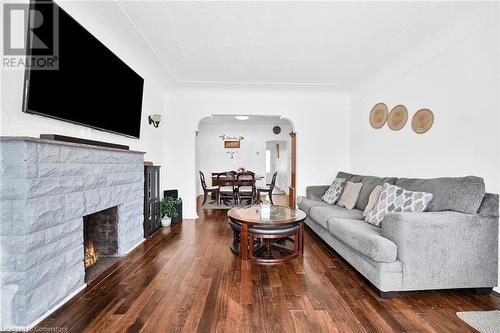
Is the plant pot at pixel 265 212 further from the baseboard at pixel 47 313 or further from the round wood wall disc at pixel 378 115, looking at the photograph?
the round wood wall disc at pixel 378 115

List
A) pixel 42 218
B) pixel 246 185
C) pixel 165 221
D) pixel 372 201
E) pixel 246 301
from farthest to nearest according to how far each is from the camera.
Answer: pixel 246 185
pixel 165 221
pixel 372 201
pixel 246 301
pixel 42 218

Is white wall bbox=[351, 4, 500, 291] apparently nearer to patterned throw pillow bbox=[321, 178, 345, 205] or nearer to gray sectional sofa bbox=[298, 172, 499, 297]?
gray sectional sofa bbox=[298, 172, 499, 297]

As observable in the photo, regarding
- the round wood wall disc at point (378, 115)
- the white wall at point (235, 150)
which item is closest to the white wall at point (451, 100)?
the round wood wall disc at point (378, 115)

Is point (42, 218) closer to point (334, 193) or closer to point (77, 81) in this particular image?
point (77, 81)

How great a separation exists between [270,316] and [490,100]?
9.30 ft

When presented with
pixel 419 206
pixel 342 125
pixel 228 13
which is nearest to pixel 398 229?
pixel 419 206

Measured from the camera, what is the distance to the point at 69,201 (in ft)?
6.54

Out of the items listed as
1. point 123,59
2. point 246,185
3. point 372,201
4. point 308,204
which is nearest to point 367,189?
point 372,201

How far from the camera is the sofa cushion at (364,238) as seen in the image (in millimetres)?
2014

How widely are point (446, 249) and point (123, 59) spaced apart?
4.18m

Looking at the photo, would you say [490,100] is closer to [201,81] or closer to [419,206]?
[419,206]

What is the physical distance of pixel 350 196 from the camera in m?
3.63

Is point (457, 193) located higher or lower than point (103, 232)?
higher

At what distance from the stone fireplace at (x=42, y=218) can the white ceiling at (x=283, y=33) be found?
1.60 metres
